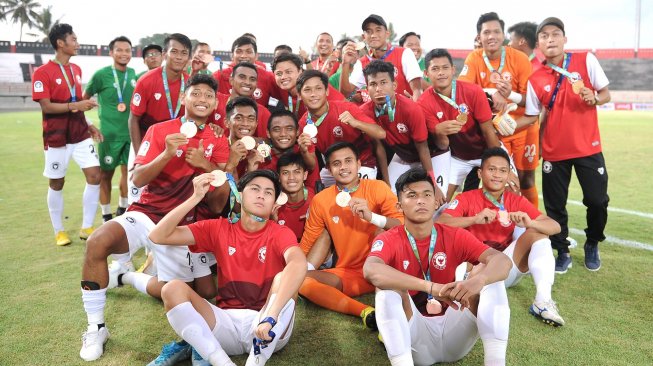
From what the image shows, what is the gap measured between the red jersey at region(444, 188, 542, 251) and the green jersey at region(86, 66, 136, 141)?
5030mm

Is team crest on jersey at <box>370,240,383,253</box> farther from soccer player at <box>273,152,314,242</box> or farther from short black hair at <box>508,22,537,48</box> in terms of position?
short black hair at <box>508,22,537,48</box>

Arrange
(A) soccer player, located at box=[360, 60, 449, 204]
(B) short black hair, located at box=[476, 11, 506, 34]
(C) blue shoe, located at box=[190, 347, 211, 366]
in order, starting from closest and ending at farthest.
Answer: (C) blue shoe, located at box=[190, 347, 211, 366]
(A) soccer player, located at box=[360, 60, 449, 204]
(B) short black hair, located at box=[476, 11, 506, 34]

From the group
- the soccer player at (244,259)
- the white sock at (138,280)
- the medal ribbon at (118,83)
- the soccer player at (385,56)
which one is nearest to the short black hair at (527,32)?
the soccer player at (385,56)

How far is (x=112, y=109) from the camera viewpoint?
23.1 feet

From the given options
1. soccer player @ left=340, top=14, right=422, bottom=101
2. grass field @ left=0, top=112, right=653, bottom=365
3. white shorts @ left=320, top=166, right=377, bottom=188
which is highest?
soccer player @ left=340, top=14, right=422, bottom=101

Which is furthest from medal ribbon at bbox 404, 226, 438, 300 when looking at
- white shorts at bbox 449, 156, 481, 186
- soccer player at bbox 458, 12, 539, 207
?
soccer player at bbox 458, 12, 539, 207

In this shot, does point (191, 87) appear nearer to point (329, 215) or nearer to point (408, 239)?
point (329, 215)

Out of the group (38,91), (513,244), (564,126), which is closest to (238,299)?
(513,244)

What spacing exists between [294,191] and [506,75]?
2.73m

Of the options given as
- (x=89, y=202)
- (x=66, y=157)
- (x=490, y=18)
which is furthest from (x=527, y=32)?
(x=66, y=157)

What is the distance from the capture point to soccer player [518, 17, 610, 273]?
4820 mm

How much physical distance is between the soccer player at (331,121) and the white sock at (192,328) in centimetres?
232

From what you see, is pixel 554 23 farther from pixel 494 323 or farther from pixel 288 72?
pixel 494 323

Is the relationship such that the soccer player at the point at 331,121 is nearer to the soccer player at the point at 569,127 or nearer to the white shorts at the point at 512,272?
the white shorts at the point at 512,272
